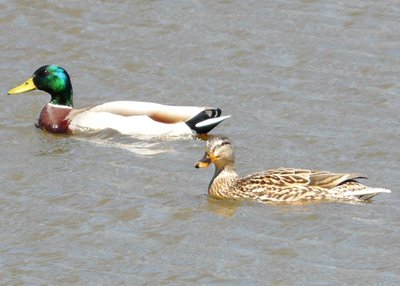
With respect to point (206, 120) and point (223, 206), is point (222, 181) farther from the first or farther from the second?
point (206, 120)

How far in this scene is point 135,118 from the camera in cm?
1520

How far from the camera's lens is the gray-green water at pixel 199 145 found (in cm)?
1063

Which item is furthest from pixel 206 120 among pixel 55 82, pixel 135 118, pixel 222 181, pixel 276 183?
pixel 276 183

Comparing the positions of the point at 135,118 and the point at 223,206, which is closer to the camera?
the point at 223,206

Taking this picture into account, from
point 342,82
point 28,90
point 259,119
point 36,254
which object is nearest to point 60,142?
point 28,90

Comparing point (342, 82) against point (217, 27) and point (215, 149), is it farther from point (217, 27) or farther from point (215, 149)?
point (215, 149)

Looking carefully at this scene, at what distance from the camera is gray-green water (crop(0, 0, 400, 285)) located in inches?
419

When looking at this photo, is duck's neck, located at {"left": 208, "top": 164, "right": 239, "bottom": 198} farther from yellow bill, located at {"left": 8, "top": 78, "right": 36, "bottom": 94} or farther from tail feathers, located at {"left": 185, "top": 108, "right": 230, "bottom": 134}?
yellow bill, located at {"left": 8, "top": 78, "right": 36, "bottom": 94}

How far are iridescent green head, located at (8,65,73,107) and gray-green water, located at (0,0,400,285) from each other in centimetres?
32

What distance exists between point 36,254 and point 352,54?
6.69 meters

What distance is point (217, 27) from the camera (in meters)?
17.6

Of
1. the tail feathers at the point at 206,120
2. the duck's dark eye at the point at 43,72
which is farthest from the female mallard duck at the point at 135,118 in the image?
the duck's dark eye at the point at 43,72

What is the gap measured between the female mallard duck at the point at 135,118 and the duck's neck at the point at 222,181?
2079 millimetres

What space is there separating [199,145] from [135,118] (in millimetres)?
885
